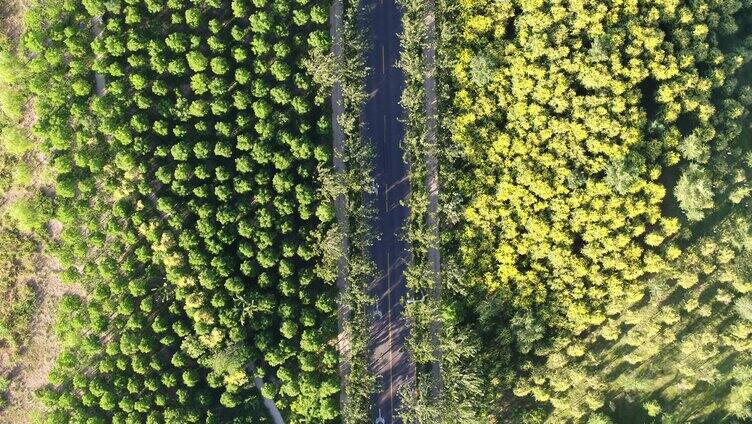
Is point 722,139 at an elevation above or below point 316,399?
above

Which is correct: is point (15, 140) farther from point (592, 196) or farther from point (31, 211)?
point (592, 196)

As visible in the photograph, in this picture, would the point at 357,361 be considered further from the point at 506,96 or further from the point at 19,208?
the point at 19,208

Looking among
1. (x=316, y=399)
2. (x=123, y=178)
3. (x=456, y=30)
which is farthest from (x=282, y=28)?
(x=316, y=399)

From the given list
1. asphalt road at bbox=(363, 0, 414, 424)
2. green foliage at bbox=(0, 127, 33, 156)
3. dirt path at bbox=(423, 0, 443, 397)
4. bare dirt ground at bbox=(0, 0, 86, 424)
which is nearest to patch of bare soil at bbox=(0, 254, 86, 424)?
bare dirt ground at bbox=(0, 0, 86, 424)

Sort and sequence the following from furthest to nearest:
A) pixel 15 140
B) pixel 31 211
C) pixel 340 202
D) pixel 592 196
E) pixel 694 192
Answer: pixel 340 202 < pixel 31 211 < pixel 15 140 < pixel 592 196 < pixel 694 192

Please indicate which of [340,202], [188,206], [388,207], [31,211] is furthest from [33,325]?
[388,207]

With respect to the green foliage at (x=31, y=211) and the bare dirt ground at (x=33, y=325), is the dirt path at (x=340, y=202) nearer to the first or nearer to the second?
the bare dirt ground at (x=33, y=325)

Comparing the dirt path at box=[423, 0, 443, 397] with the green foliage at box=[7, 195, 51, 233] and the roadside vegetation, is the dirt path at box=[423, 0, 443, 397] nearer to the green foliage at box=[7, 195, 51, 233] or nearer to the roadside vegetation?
the roadside vegetation
